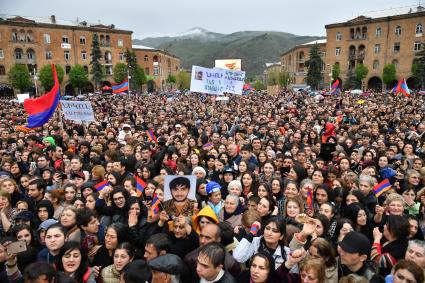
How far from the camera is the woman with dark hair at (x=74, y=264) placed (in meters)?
3.47

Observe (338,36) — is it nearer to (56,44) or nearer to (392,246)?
(56,44)

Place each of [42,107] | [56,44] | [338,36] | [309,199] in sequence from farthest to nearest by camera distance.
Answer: [338,36] < [56,44] < [42,107] < [309,199]

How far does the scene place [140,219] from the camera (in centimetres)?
452

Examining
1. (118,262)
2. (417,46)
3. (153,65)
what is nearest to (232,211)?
(118,262)

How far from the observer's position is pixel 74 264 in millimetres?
3494

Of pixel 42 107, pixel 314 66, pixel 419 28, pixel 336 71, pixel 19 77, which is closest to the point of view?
pixel 42 107

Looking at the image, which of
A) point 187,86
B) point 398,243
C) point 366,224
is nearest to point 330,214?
point 366,224

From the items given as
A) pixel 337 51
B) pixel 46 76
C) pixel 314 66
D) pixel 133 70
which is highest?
pixel 337 51

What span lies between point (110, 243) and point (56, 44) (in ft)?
194

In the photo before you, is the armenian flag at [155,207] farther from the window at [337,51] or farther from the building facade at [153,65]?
the building facade at [153,65]

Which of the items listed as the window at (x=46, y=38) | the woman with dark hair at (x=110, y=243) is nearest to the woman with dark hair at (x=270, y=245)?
the woman with dark hair at (x=110, y=243)

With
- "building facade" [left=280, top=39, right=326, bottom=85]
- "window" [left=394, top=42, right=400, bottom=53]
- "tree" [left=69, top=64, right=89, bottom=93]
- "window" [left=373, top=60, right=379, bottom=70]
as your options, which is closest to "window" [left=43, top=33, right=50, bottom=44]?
"tree" [left=69, top=64, right=89, bottom=93]

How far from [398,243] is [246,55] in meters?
184

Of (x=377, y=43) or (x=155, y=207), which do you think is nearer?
(x=155, y=207)
